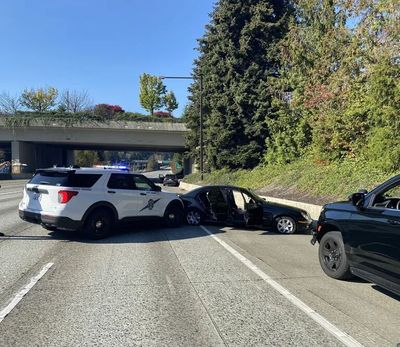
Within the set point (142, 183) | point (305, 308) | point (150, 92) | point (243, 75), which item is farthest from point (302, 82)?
point (150, 92)

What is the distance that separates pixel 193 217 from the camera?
13.7 meters

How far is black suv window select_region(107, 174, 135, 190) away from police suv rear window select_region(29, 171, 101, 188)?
44cm

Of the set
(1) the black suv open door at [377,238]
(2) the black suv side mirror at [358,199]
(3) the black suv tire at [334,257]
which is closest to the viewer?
(1) the black suv open door at [377,238]

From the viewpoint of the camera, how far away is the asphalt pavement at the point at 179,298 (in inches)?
185

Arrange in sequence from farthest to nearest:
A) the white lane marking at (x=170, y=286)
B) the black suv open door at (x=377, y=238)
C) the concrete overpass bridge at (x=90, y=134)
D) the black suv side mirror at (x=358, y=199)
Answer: the concrete overpass bridge at (x=90, y=134)
the black suv side mirror at (x=358, y=199)
the white lane marking at (x=170, y=286)
the black suv open door at (x=377, y=238)

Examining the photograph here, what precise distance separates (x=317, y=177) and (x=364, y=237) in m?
15.6

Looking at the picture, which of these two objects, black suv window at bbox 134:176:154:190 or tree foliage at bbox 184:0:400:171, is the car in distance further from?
black suv window at bbox 134:176:154:190

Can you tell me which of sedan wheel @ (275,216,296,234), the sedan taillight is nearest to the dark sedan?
sedan wheel @ (275,216,296,234)

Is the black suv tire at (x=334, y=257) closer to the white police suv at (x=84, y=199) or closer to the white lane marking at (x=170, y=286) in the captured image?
the white lane marking at (x=170, y=286)

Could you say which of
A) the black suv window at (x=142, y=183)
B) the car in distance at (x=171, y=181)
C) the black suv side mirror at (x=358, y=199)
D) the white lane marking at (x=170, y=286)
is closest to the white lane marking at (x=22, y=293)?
the white lane marking at (x=170, y=286)

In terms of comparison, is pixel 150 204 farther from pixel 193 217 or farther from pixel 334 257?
pixel 334 257

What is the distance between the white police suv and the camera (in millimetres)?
10297

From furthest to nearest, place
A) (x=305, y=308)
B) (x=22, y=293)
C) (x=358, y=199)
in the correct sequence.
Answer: (x=358, y=199) < (x=22, y=293) < (x=305, y=308)

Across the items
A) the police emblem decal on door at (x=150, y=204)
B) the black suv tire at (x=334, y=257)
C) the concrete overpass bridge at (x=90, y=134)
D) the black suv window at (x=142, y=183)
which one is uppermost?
the concrete overpass bridge at (x=90, y=134)
